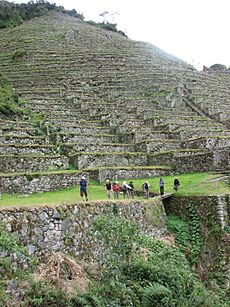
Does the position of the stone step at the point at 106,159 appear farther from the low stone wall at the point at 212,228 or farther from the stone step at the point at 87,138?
the low stone wall at the point at 212,228

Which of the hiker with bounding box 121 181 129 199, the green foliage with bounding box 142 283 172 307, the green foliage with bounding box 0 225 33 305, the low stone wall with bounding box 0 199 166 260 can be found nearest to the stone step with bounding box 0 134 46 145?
the hiker with bounding box 121 181 129 199

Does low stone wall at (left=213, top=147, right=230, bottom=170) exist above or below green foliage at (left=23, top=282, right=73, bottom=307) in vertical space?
above

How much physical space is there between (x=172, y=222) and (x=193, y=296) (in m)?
5.27

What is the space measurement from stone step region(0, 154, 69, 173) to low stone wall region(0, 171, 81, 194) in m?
1.57

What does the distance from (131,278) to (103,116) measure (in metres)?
20.1

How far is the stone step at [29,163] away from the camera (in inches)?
745

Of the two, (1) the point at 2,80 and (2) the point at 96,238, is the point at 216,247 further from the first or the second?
(1) the point at 2,80

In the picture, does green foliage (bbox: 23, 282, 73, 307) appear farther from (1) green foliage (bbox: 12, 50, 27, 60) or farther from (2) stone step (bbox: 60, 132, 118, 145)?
(1) green foliage (bbox: 12, 50, 27, 60)

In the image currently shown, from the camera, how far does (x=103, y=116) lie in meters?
29.8

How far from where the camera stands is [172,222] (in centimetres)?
1617

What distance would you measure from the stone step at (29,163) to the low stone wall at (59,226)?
736 centimetres

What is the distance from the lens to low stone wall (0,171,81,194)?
55.1 feet

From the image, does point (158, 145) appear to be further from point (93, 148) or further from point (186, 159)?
point (93, 148)

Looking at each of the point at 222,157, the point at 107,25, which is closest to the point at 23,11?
the point at 107,25
